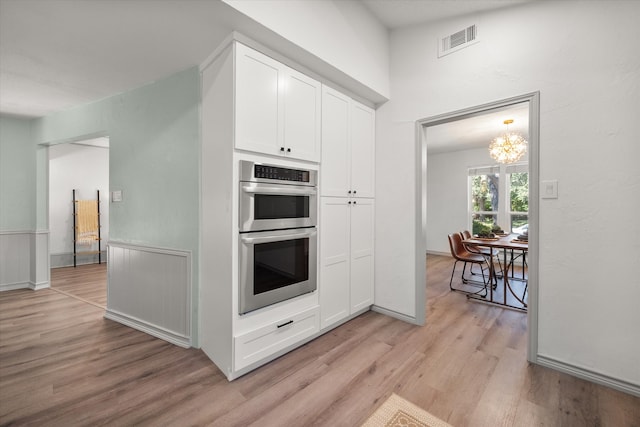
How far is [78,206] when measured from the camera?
5.88m

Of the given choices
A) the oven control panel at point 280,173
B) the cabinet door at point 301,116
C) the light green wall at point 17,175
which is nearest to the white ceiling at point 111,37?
the cabinet door at point 301,116

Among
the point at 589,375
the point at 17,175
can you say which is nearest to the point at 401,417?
the point at 589,375

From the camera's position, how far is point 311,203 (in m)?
2.40

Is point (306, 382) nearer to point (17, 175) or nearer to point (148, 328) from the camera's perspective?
point (148, 328)

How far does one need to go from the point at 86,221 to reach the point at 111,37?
546cm

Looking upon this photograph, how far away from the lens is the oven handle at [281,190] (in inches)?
76.7

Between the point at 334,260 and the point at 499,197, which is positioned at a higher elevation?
the point at 499,197

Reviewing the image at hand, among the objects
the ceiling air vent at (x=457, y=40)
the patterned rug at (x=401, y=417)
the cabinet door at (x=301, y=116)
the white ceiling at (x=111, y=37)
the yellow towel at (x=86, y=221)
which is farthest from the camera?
the yellow towel at (x=86, y=221)

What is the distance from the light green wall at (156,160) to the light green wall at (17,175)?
183 centimetres

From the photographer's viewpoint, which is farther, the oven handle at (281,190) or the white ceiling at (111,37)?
the oven handle at (281,190)

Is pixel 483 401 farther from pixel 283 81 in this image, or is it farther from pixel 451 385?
pixel 283 81

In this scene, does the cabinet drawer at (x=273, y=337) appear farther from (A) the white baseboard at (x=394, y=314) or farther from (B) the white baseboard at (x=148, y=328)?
(A) the white baseboard at (x=394, y=314)

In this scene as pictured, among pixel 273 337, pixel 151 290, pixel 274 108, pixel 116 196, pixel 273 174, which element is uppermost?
pixel 274 108

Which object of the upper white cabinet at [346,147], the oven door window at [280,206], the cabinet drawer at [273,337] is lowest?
the cabinet drawer at [273,337]
